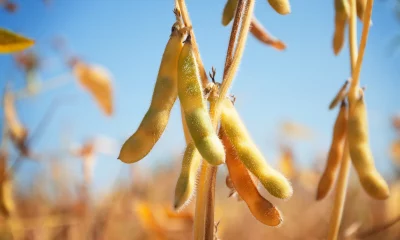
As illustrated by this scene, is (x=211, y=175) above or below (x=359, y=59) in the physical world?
below

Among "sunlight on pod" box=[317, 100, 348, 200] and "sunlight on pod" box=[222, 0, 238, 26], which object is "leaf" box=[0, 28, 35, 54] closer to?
"sunlight on pod" box=[222, 0, 238, 26]

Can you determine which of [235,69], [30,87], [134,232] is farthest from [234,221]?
[235,69]

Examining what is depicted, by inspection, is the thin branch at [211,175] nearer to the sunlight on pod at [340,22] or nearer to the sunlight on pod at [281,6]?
the sunlight on pod at [281,6]

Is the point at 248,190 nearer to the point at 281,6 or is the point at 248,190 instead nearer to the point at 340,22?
the point at 281,6

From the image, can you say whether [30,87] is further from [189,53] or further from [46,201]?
[189,53]

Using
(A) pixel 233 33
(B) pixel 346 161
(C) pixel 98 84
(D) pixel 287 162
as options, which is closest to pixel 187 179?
(A) pixel 233 33

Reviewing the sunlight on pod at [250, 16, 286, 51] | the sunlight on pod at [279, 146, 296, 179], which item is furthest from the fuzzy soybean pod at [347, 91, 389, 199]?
the sunlight on pod at [279, 146, 296, 179]

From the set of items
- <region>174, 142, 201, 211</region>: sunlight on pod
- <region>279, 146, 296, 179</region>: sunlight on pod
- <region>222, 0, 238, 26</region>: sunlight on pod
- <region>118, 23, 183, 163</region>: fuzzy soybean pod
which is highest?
<region>222, 0, 238, 26</region>: sunlight on pod
